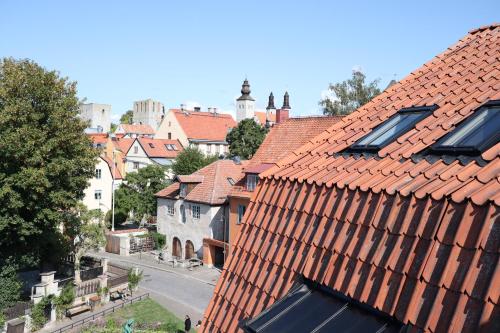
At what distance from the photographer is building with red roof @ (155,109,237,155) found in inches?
2847

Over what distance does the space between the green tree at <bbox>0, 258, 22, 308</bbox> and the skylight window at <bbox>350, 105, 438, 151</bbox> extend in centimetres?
2196

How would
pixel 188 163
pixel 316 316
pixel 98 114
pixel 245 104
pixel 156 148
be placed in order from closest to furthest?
pixel 316 316 < pixel 188 163 < pixel 156 148 < pixel 98 114 < pixel 245 104

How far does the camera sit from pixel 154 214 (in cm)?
4603

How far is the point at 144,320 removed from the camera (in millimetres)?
22156

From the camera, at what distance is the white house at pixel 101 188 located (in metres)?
42.3

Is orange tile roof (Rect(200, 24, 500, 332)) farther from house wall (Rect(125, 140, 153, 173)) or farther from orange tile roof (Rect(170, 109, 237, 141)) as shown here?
orange tile roof (Rect(170, 109, 237, 141))

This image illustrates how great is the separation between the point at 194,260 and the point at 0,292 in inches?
563

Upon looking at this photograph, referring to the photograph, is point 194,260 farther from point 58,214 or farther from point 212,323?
point 212,323

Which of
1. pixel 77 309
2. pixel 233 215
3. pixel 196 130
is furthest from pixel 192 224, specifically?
pixel 196 130

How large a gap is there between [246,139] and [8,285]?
35.8 metres

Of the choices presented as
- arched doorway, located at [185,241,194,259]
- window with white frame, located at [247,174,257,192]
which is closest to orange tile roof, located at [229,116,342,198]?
window with white frame, located at [247,174,257,192]

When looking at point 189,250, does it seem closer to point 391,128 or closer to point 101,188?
point 101,188

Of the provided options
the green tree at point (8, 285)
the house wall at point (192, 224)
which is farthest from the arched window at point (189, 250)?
the green tree at point (8, 285)

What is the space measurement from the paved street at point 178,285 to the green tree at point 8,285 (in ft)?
23.8
